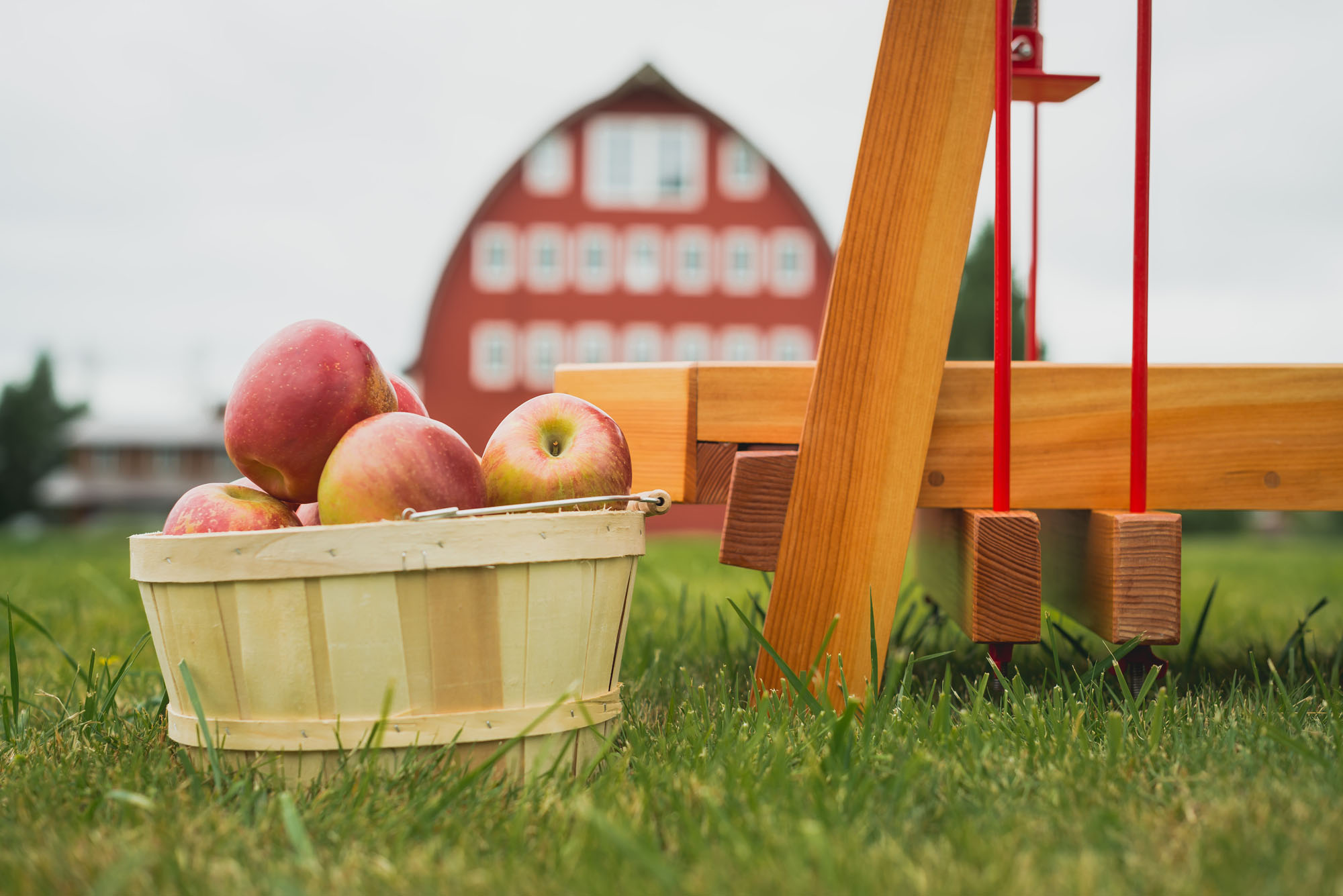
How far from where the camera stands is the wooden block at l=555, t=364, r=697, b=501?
5.90 ft

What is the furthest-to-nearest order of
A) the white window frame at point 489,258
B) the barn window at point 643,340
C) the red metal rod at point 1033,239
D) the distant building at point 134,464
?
1. the distant building at point 134,464
2. the barn window at point 643,340
3. the white window frame at point 489,258
4. the red metal rod at point 1033,239

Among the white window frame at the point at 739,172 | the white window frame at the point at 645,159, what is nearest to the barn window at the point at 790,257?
the white window frame at the point at 739,172

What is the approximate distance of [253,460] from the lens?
1604 millimetres

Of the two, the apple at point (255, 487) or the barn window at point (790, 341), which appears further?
the barn window at point (790, 341)

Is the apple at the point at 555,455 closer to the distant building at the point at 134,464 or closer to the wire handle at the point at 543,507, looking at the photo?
the wire handle at the point at 543,507

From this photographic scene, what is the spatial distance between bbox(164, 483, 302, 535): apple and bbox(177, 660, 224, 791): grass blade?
0.22m

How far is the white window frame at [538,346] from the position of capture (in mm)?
20203

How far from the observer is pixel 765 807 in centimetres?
111

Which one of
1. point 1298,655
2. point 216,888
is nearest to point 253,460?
point 216,888

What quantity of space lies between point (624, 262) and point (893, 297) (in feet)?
62.8

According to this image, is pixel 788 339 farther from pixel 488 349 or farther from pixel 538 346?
pixel 488 349

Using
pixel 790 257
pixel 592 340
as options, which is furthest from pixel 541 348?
pixel 790 257

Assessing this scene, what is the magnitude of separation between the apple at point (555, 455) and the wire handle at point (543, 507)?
0.02 metres

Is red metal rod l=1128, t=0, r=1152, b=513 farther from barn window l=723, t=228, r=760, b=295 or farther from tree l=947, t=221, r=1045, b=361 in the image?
barn window l=723, t=228, r=760, b=295
